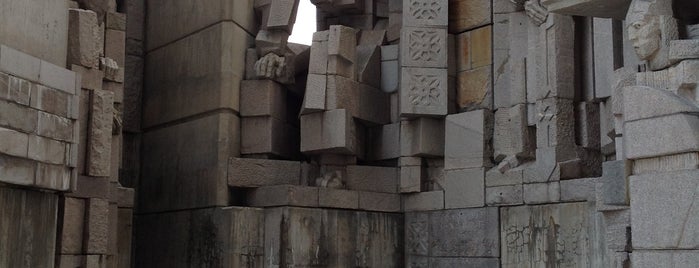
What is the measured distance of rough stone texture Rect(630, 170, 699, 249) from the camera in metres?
7.29

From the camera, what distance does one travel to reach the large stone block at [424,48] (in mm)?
13312

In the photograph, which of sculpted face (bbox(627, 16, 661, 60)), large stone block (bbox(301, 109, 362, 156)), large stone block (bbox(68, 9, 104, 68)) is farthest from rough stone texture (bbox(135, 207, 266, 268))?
sculpted face (bbox(627, 16, 661, 60))

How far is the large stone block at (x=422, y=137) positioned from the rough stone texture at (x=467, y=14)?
4.42 feet

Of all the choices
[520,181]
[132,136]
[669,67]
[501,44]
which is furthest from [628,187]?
[132,136]

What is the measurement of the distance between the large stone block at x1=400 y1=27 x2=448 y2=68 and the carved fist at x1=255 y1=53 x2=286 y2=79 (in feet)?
5.31

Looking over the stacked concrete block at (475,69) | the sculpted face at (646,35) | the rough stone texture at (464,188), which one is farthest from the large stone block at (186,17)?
the sculpted face at (646,35)

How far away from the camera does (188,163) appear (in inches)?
530

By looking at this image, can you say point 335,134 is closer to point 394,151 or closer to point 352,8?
point 394,151

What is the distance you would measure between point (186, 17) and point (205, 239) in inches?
126

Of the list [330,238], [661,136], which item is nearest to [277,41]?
Answer: [330,238]

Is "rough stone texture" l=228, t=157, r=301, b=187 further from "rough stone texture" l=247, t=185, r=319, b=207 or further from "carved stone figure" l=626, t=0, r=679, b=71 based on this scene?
"carved stone figure" l=626, t=0, r=679, b=71

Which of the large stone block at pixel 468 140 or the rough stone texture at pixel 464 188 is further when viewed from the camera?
the large stone block at pixel 468 140

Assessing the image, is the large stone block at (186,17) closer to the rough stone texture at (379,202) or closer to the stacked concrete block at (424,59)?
the stacked concrete block at (424,59)

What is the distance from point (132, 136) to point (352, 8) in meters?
3.66
